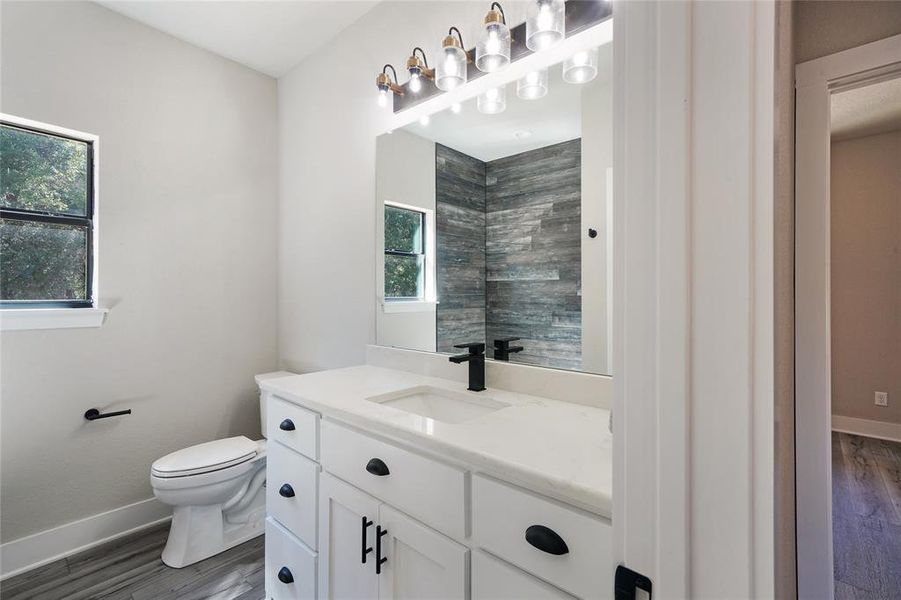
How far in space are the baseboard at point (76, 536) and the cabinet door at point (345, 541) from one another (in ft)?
5.06

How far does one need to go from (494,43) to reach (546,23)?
0.65 feet

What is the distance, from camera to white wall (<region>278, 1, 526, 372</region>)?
6.45ft

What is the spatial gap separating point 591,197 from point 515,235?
301mm

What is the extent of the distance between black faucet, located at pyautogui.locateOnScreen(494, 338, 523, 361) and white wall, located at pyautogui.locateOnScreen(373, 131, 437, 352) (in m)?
0.33

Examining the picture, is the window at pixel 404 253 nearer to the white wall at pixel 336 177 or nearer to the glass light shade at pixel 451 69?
the white wall at pixel 336 177

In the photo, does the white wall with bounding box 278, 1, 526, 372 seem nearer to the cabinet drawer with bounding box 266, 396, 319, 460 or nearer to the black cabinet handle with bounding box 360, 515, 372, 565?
the cabinet drawer with bounding box 266, 396, 319, 460

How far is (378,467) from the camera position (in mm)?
1140

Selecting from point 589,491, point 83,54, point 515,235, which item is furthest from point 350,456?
point 83,54

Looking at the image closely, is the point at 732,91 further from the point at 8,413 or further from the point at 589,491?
the point at 8,413

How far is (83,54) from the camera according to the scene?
2068 mm

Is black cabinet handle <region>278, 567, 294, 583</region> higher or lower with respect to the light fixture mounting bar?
lower

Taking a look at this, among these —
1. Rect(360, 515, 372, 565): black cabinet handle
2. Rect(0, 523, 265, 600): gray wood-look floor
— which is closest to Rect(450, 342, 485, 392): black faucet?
Rect(360, 515, 372, 565): black cabinet handle

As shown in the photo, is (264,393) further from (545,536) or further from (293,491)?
(545,536)

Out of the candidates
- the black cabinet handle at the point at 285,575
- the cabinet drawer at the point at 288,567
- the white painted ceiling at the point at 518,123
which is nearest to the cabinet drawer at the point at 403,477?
the cabinet drawer at the point at 288,567
